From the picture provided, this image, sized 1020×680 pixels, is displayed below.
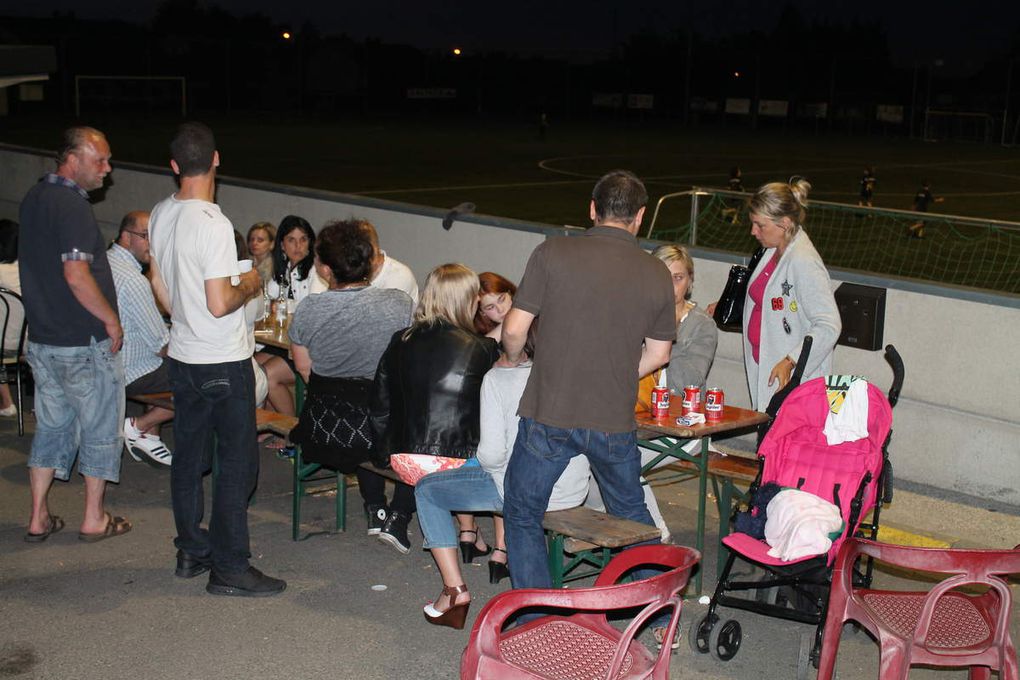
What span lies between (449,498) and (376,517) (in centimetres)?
124

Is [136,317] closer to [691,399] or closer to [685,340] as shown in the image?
[685,340]

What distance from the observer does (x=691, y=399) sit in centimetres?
570

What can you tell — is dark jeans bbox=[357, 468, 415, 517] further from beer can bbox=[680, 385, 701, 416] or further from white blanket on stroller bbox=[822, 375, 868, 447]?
white blanket on stroller bbox=[822, 375, 868, 447]

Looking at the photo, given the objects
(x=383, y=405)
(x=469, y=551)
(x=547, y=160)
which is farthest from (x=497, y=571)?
(x=547, y=160)

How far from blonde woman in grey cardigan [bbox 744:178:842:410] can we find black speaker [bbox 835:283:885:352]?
999mm

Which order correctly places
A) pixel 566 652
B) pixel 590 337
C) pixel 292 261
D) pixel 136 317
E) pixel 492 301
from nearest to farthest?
pixel 566 652, pixel 590 337, pixel 492 301, pixel 136 317, pixel 292 261

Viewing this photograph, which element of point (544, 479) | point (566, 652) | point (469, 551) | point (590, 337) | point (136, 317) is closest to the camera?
point (566, 652)

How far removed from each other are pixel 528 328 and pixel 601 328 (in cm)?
32

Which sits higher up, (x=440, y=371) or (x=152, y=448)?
(x=440, y=371)

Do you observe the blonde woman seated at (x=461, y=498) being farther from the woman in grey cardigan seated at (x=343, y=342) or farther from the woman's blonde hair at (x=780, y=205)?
the woman's blonde hair at (x=780, y=205)

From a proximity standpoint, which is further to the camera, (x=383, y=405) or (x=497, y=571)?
(x=497, y=571)

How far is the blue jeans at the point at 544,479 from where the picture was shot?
179 inches

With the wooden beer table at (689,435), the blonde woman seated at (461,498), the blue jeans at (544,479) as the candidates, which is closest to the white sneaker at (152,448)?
the blonde woman seated at (461,498)

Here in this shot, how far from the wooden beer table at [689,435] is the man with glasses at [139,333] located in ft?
9.42
